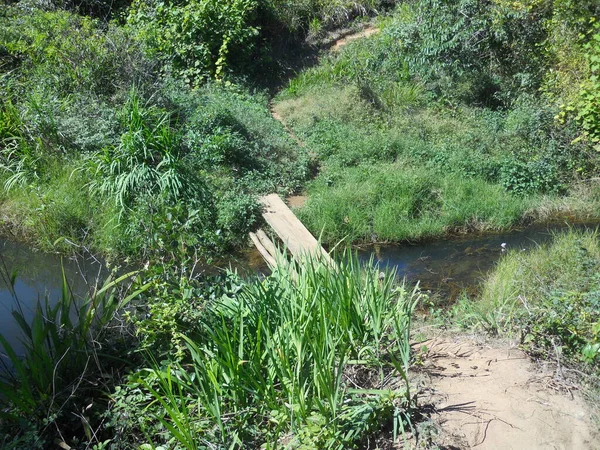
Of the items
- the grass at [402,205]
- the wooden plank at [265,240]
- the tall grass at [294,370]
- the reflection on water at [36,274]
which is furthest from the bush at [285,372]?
the grass at [402,205]

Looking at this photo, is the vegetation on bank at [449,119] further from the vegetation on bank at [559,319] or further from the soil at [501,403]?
the soil at [501,403]

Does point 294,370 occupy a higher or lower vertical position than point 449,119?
higher

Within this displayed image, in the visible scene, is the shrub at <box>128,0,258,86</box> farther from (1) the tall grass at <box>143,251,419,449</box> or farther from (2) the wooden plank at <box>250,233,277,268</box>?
(1) the tall grass at <box>143,251,419,449</box>

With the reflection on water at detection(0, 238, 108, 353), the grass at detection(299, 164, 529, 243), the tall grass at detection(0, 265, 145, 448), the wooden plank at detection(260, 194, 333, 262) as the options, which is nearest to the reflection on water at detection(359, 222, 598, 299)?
the grass at detection(299, 164, 529, 243)

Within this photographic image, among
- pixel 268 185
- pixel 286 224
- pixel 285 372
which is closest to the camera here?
pixel 285 372

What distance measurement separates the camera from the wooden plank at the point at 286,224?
863cm

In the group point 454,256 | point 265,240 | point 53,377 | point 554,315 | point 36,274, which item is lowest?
point 454,256

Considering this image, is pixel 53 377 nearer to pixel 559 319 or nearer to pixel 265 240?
pixel 559 319

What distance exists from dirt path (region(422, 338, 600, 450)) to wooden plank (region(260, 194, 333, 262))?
396cm

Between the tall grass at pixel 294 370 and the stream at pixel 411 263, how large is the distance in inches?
150

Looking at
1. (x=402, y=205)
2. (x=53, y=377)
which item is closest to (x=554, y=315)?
(x=53, y=377)

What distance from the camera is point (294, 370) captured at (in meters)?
4.14

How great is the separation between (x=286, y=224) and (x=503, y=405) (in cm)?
550

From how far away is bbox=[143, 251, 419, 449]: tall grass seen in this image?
3811mm
